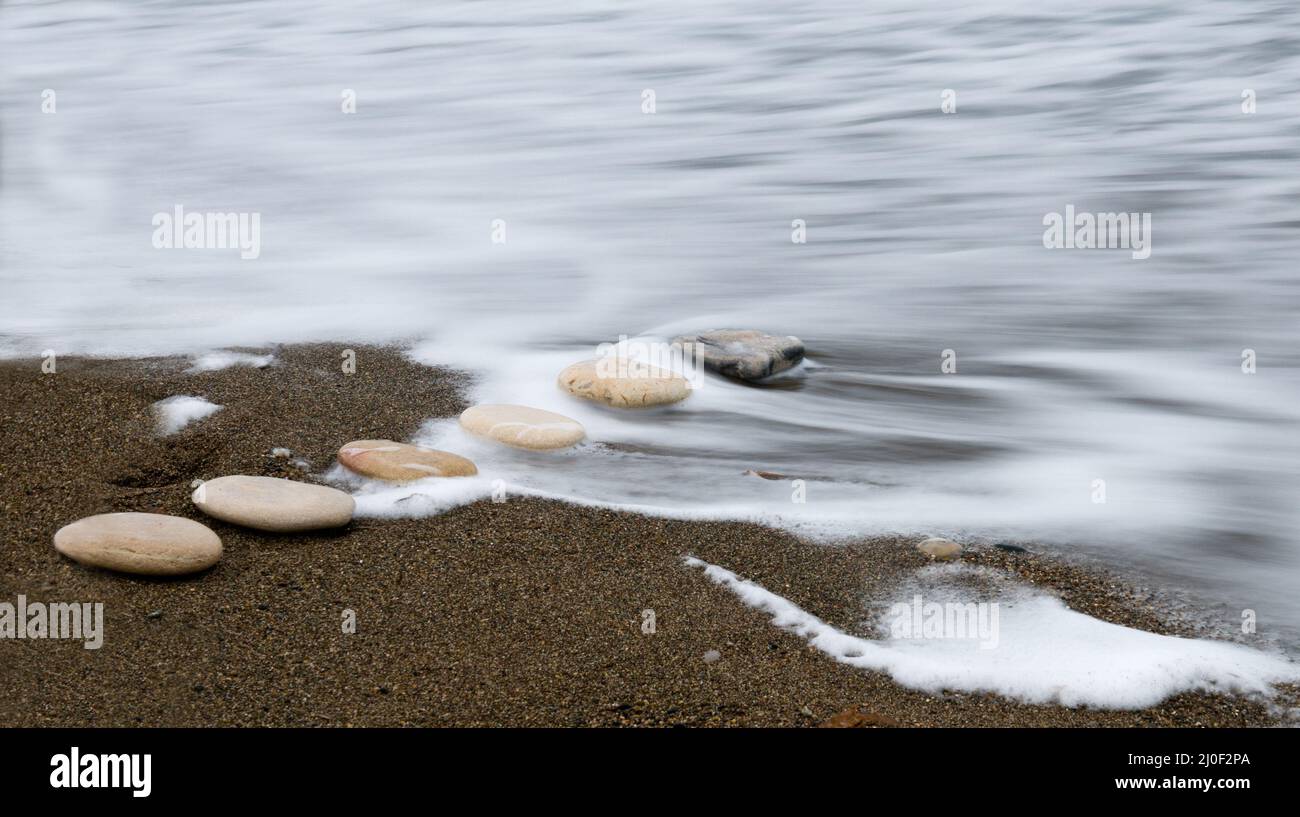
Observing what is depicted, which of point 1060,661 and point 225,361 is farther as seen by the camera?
point 225,361

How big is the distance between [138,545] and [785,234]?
4.20m

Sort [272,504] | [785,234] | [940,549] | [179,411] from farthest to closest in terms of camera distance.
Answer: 1. [785,234]
2. [179,411]
3. [940,549]
4. [272,504]

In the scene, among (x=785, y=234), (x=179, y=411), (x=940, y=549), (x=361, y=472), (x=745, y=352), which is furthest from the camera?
(x=785, y=234)

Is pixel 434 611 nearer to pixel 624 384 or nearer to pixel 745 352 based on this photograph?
pixel 624 384

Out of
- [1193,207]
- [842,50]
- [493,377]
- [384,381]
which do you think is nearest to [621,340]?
[493,377]

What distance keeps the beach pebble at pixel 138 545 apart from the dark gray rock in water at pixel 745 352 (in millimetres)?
2080

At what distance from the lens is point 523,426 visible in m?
3.50

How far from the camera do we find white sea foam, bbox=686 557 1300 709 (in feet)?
7.89

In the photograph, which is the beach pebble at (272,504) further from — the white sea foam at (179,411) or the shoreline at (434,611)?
the white sea foam at (179,411)

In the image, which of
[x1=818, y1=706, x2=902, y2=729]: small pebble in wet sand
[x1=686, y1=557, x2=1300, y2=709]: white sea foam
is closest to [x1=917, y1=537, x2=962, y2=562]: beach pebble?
[x1=686, y1=557, x2=1300, y2=709]: white sea foam

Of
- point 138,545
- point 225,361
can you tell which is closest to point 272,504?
point 138,545
